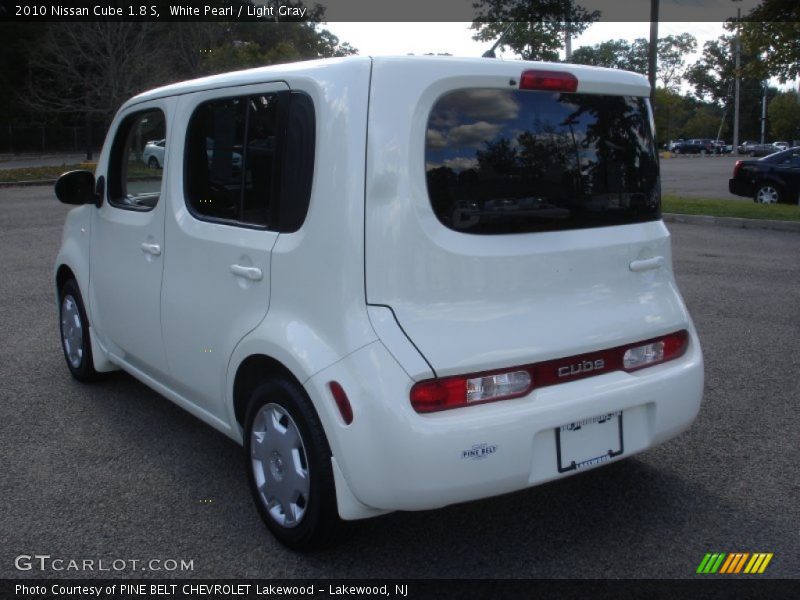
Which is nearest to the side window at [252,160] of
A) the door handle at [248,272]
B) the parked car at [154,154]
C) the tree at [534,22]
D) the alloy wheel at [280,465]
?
the door handle at [248,272]

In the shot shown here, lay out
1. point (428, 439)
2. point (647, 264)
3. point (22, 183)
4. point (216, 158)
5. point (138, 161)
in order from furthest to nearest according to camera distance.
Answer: point (22, 183) < point (138, 161) < point (216, 158) < point (647, 264) < point (428, 439)

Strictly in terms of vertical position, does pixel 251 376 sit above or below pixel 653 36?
below

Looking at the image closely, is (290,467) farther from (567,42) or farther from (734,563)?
(567,42)

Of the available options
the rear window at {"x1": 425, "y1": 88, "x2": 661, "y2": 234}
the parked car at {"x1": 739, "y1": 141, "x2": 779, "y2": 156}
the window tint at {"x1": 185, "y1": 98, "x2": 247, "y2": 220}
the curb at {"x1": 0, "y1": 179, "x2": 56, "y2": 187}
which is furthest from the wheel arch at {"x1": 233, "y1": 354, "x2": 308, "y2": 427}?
the parked car at {"x1": 739, "y1": 141, "x2": 779, "y2": 156}

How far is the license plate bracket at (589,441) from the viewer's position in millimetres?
2867

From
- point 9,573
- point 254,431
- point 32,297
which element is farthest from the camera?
point 32,297

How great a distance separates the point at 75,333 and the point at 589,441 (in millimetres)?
3633

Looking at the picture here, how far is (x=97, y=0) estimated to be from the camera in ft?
A: 120

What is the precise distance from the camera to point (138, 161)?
14.3 ft

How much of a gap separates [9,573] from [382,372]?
168 centimetres

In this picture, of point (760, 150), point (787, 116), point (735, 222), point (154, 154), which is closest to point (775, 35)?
point (735, 222)

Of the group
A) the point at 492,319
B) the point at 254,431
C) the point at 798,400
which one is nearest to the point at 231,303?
the point at 254,431

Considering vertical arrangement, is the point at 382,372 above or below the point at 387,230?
below

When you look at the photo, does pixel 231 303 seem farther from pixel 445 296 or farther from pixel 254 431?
pixel 445 296
